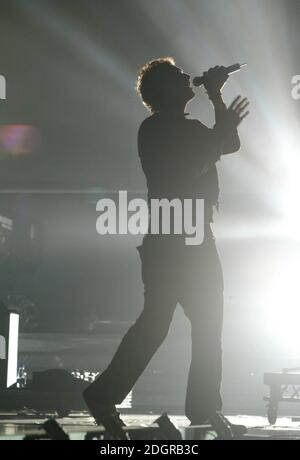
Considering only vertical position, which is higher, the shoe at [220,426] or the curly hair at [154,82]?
the curly hair at [154,82]

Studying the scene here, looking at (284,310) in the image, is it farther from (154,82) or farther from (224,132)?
(224,132)

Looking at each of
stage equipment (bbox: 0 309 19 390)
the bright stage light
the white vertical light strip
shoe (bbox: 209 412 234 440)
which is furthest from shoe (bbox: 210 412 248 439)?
the bright stage light

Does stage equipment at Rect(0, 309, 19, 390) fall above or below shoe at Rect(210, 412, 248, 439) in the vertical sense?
above

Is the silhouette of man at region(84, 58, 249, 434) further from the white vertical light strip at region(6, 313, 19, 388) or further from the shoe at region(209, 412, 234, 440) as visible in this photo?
the white vertical light strip at region(6, 313, 19, 388)

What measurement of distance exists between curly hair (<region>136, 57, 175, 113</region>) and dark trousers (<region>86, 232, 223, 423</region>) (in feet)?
1.94

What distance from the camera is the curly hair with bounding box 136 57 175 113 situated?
12.2ft

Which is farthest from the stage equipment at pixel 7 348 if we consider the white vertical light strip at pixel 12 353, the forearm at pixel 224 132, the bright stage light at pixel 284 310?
the bright stage light at pixel 284 310

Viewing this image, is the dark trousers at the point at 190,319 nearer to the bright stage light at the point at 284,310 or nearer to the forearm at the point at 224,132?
the forearm at the point at 224,132

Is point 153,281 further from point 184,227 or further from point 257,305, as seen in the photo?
point 257,305

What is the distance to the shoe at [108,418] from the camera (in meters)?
2.94

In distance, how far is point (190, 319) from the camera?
355 cm

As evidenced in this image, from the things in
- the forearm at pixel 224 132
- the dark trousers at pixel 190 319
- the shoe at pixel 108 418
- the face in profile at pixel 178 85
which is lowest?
the shoe at pixel 108 418

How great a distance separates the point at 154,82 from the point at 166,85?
6 centimetres

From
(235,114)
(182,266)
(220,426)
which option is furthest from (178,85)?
(220,426)
